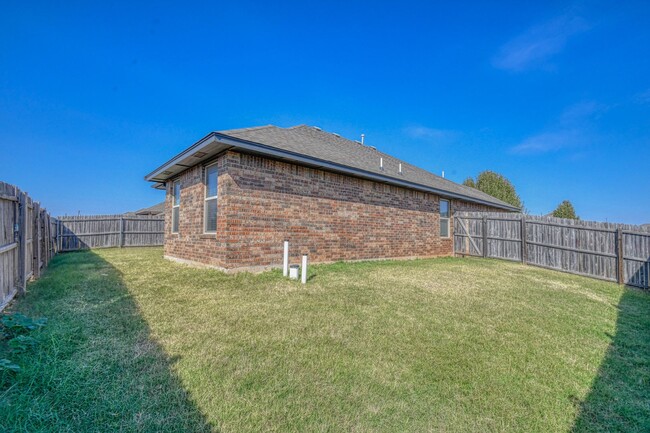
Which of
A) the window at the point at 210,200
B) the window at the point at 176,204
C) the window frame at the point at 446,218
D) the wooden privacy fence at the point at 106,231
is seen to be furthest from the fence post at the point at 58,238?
the window frame at the point at 446,218

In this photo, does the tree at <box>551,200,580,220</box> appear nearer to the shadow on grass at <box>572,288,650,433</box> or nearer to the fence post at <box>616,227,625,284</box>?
the fence post at <box>616,227,625,284</box>

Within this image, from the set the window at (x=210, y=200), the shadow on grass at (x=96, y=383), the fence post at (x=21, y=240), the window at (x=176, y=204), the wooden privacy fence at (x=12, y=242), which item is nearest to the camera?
the shadow on grass at (x=96, y=383)

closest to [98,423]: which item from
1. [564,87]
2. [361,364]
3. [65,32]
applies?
[361,364]

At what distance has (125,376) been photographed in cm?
235

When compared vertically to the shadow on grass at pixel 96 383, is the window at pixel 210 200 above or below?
above

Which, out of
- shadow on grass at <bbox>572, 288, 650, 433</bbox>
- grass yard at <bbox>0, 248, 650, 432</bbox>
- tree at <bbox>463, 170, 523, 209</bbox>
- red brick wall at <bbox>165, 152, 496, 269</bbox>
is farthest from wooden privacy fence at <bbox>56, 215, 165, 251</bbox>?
tree at <bbox>463, 170, 523, 209</bbox>

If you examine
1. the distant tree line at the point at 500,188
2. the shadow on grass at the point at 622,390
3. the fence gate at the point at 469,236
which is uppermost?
the distant tree line at the point at 500,188

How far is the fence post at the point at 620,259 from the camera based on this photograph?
27.0ft

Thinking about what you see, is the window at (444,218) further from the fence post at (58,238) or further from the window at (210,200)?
the fence post at (58,238)

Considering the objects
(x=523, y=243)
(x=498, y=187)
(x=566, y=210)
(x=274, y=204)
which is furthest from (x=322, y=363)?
(x=566, y=210)

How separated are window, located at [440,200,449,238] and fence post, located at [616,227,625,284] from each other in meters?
5.92

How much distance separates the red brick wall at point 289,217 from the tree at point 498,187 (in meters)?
25.4

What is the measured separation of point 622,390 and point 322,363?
2.78 metres

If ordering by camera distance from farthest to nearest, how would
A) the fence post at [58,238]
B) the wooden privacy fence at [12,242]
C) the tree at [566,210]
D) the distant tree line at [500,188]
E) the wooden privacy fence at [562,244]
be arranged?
the distant tree line at [500,188], the tree at [566,210], the fence post at [58,238], the wooden privacy fence at [562,244], the wooden privacy fence at [12,242]
